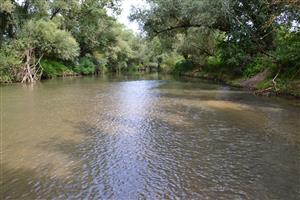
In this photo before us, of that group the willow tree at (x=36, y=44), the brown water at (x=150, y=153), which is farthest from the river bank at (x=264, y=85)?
the willow tree at (x=36, y=44)

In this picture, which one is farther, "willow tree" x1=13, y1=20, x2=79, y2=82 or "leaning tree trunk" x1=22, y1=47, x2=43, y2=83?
"willow tree" x1=13, y1=20, x2=79, y2=82

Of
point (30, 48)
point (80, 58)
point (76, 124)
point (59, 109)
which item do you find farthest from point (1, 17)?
point (76, 124)

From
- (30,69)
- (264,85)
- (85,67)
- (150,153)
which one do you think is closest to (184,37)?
(85,67)

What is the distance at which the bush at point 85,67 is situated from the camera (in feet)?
146

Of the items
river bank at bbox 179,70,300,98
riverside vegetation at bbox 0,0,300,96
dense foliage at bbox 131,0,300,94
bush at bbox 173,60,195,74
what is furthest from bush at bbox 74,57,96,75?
river bank at bbox 179,70,300,98

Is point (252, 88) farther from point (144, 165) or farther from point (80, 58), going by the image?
point (80, 58)

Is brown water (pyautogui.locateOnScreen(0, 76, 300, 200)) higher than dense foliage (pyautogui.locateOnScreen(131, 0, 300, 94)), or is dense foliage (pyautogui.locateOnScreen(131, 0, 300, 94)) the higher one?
dense foliage (pyautogui.locateOnScreen(131, 0, 300, 94))

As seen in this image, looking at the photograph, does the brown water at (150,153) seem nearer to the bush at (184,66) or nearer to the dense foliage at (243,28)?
the dense foliage at (243,28)

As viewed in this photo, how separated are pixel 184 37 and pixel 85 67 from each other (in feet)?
50.0

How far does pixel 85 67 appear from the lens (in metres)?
46.0

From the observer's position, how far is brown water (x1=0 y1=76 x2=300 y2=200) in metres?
5.66

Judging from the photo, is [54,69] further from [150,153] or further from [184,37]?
[150,153]

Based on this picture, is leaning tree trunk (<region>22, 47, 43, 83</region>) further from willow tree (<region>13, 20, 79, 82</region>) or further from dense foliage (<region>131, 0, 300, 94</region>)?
dense foliage (<region>131, 0, 300, 94</region>)

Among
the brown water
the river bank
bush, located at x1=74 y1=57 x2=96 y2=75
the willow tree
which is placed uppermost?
the willow tree
